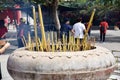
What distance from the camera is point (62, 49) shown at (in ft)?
22.0

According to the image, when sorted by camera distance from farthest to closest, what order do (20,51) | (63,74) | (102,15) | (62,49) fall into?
(102,15), (62,49), (20,51), (63,74)

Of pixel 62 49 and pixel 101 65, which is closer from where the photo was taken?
pixel 101 65

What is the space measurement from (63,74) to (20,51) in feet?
3.22

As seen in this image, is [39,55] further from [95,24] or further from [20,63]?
[95,24]

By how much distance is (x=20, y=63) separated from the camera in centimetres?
543

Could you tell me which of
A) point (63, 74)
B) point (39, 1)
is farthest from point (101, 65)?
point (39, 1)

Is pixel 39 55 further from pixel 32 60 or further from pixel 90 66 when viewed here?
pixel 90 66

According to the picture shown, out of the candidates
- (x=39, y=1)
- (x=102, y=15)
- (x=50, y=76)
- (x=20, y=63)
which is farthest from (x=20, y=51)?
(x=102, y=15)

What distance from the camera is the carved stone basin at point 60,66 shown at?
205 inches

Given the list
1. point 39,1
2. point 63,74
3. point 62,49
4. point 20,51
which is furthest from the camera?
point 39,1

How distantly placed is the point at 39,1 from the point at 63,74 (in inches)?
413

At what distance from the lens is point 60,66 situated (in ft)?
17.1

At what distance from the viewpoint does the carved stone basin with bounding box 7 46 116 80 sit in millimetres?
5207

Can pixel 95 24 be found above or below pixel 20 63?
below
